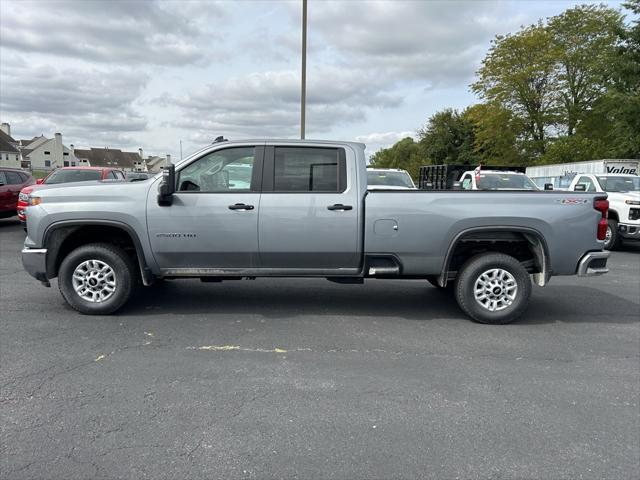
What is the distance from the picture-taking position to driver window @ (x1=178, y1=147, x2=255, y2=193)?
17.5 feet

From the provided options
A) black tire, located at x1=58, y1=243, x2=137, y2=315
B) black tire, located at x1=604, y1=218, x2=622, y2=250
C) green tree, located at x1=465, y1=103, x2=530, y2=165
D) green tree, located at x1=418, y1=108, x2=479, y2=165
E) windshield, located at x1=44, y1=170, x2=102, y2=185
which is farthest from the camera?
green tree, located at x1=418, y1=108, x2=479, y2=165

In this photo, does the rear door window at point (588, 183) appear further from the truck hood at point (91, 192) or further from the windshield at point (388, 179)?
the truck hood at point (91, 192)

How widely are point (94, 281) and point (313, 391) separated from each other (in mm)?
3084

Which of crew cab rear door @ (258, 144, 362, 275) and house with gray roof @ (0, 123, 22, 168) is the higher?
house with gray roof @ (0, 123, 22, 168)

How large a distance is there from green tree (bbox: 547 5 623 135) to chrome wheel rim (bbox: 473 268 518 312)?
36.0 metres

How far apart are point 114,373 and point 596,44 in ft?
136

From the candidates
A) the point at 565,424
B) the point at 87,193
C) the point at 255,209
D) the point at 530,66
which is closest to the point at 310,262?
the point at 255,209

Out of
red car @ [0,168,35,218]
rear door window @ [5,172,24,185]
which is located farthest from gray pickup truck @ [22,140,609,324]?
rear door window @ [5,172,24,185]

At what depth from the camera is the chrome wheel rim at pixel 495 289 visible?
538cm

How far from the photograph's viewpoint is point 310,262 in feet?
17.6

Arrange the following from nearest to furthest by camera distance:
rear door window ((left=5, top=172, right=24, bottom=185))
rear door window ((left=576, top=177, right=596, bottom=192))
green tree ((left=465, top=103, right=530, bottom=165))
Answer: rear door window ((left=576, top=177, right=596, bottom=192)) < rear door window ((left=5, top=172, right=24, bottom=185)) < green tree ((left=465, top=103, right=530, bottom=165))

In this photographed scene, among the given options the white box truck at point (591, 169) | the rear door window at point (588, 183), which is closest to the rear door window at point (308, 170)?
the rear door window at point (588, 183)

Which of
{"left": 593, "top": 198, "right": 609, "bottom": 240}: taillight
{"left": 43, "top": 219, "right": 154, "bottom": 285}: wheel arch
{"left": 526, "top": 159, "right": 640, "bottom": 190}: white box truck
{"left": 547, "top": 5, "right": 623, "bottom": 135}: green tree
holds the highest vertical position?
{"left": 547, "top": 5, "right": 623, "bottom": 135}: green tree

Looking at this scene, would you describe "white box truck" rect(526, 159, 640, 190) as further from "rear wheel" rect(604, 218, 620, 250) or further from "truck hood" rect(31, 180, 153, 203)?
"truck hood" rect(31, 180, 153, 203)
